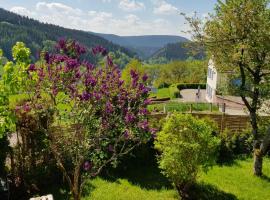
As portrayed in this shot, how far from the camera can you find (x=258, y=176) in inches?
676

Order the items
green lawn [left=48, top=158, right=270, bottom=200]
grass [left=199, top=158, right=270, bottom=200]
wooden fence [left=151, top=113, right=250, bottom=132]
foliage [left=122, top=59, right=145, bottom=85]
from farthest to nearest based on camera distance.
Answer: wooden fence [left=151, top=113, right=250, bottom=132], grass [left=199, top=158, right=270, bottom=200], green lawn [left=48, top=158, right=270, bottom=200], foliage [left=122, top=59, right=145, bottom=85]

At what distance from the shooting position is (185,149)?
1338 cm

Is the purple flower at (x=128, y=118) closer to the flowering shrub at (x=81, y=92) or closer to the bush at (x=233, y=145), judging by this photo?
the flowering shrub at (x=81, y=92)

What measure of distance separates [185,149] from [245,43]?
5.32 metres

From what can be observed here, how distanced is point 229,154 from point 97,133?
12802mm

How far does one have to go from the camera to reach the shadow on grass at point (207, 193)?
47.3 ft

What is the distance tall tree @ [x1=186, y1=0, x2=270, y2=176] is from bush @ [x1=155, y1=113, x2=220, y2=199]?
366 cm

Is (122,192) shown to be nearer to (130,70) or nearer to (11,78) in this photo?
(130,70)

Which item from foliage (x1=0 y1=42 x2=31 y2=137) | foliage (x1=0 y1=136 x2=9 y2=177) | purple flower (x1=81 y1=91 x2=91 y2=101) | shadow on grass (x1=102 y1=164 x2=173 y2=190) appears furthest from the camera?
shadow on grass (x1=102 y1=164 x2=173 y2=190)

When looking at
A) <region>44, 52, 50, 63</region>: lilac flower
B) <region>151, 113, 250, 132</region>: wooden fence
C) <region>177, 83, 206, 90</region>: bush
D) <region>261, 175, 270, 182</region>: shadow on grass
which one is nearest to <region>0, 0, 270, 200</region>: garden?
<region>44, 52, 50, 63</region>: lilac flower

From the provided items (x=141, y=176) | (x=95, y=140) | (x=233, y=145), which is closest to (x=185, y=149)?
(x=141, y=176)

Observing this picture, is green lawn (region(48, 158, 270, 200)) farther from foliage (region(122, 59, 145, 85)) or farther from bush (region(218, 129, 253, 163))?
foliage (region(122, 59, 145, 85))

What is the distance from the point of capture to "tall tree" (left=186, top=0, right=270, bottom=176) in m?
14.8

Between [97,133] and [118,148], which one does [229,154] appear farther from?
[97,133]
